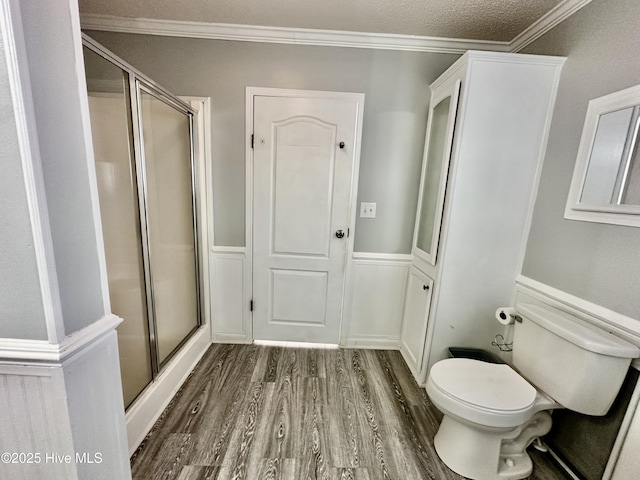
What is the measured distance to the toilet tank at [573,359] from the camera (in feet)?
3.46

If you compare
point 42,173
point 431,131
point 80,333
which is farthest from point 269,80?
point 80,333

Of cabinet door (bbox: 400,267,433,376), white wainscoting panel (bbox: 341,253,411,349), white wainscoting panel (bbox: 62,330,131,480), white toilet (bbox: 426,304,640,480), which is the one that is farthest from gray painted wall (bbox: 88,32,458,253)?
white wainscoting panel (bbox: 62,330,131,480)

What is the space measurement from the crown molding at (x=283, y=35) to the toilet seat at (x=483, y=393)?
82.2 inches

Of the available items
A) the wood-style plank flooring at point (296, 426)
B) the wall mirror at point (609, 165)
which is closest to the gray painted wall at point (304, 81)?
the wall mirror at point (609, 165)

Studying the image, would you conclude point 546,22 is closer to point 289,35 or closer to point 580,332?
point 289,35

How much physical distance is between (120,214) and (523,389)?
6.81ft

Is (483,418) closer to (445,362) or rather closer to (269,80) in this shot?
(445,362)

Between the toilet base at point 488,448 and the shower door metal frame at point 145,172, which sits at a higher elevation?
the shower door metal frame at point 145,172

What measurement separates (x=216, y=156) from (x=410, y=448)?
87.3 inches

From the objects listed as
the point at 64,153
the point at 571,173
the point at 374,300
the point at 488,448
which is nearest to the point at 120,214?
the point at 64,153

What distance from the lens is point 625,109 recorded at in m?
1.15

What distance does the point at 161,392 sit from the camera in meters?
1.56

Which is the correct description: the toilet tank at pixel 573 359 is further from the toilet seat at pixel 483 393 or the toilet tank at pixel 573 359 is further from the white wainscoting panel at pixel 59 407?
the white wainscoting panel at pixel 59 407

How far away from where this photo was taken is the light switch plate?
82.3 inches
